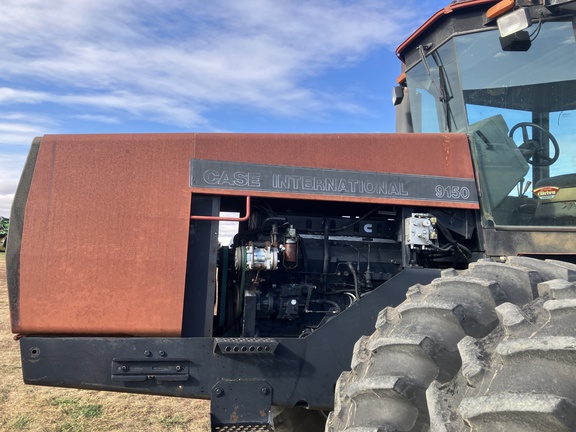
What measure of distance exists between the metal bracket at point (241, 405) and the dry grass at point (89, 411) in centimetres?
190

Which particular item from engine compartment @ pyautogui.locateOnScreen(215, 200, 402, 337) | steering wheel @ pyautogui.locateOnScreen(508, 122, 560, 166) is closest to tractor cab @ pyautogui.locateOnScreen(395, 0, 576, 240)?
steering wheel @ pyautogui.locateOnScreen(508, 122, 560, 166)

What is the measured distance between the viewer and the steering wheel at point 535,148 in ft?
10.9

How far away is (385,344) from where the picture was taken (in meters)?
2.21

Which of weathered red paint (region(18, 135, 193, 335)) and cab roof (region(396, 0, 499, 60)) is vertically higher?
cab roof (region(396, 0, 499, 60))

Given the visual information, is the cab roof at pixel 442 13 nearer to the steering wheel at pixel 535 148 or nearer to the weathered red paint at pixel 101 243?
the steering wheel at pixel 535 148

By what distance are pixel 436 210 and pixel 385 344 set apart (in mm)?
1318

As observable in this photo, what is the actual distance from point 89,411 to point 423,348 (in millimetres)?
3885

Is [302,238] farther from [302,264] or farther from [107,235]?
[107,235]

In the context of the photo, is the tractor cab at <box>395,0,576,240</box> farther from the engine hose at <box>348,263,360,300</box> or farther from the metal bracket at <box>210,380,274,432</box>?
the metal bracket at <box>210,380,274,432</box>

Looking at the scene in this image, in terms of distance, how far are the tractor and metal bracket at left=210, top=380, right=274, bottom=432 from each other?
0.01 metres

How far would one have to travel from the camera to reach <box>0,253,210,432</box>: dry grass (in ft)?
15.2

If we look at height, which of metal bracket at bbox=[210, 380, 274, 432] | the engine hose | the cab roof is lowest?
metal bracket at bbox=[210, 380, 274, 432]

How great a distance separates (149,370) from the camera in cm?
288

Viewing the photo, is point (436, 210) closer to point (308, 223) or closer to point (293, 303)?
point (308, 223)
